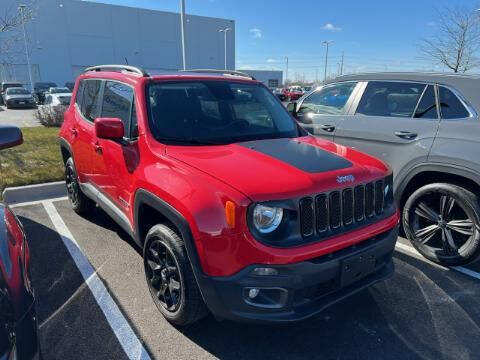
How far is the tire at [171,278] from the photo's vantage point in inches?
101

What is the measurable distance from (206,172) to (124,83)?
65.1 inches

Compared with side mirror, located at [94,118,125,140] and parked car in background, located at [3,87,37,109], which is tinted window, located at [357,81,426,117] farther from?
parked car in background, located at [3,87,37,109]

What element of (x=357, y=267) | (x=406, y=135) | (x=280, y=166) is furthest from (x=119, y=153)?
(x=406, y=135)

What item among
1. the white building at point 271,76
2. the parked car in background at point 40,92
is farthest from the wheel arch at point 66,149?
the white building at point 271,76

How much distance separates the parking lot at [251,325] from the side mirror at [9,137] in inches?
56.2

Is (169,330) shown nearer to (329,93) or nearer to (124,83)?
(124,83)

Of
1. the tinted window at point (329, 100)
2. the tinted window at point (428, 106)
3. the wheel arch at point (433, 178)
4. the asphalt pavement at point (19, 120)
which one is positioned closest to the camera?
the wheel arch at point (433, 178)

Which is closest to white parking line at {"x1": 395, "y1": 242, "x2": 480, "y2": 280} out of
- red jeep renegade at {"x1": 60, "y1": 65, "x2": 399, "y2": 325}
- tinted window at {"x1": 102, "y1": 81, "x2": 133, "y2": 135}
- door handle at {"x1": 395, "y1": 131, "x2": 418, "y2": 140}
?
door handle at {"x1": 395, "y1": 131, "x2": 418, "y2": 140}

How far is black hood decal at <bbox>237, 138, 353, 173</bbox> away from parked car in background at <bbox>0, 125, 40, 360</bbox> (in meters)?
1.69

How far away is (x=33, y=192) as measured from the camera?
597cm

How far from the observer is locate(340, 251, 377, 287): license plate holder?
243 cm

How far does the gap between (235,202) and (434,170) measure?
99.4 inches

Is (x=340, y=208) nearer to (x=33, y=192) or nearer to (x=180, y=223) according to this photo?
(x=180, y=223)

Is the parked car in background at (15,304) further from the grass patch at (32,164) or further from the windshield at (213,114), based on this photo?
the grass patch at (32,164)
